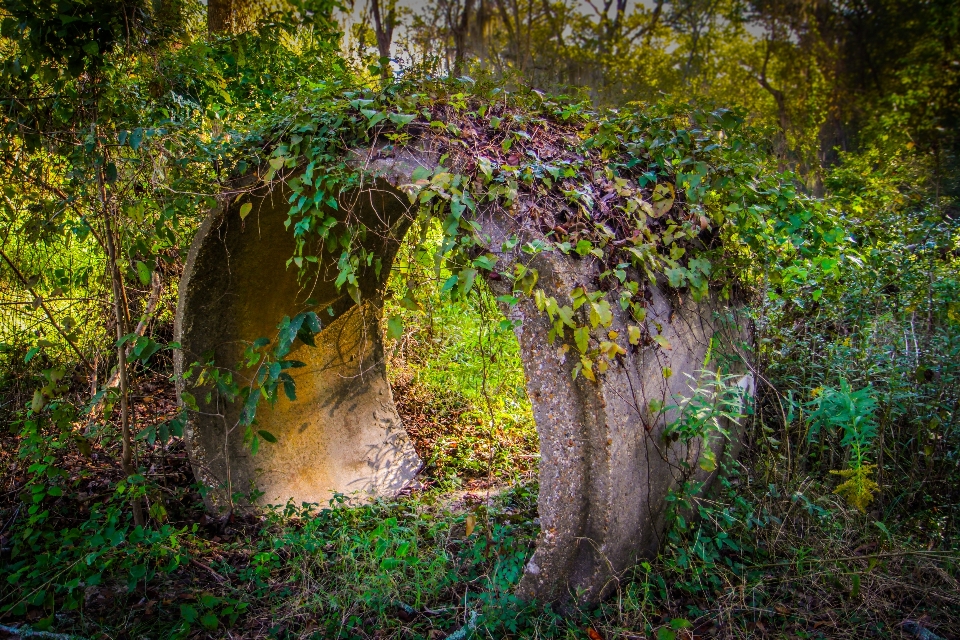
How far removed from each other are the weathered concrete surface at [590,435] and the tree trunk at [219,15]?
4.55m

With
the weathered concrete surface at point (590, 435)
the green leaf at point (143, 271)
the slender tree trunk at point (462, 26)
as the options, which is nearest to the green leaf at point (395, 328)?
the weathered concrete surface at point (590, 435)

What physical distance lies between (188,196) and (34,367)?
2424 millimetres

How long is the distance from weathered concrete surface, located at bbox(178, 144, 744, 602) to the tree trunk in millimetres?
4550

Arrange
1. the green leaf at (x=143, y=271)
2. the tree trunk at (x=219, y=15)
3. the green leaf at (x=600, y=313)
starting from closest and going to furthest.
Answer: the green leaf at (x=600, y=313) < the green leaf at (x=143, y=271) < the tree trunk at (x=219, y=15)

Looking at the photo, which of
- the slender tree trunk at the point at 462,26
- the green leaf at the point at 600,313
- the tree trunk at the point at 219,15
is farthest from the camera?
the slender tree trunk at the point at 462,26

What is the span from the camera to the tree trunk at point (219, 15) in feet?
20.0

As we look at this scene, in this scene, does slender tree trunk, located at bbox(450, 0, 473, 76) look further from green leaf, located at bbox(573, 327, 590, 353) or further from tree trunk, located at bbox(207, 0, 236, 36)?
green leaf, located at bbox(573, 327, 590, 353)

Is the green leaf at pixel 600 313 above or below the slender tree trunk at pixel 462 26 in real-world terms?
below

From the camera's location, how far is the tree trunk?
6102 mm

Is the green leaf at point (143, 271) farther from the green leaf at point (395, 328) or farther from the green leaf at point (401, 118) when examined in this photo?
the green leaf at point (401, 118)

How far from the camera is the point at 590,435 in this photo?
2.47 m

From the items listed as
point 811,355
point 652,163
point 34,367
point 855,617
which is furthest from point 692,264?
point 34,367

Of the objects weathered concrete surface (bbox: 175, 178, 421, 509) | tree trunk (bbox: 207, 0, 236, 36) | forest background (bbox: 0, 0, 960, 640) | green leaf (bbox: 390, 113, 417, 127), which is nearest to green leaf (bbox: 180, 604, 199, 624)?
forest background (bbox: 0, 0, 960, 640)

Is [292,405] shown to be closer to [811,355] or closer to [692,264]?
[692,264]
